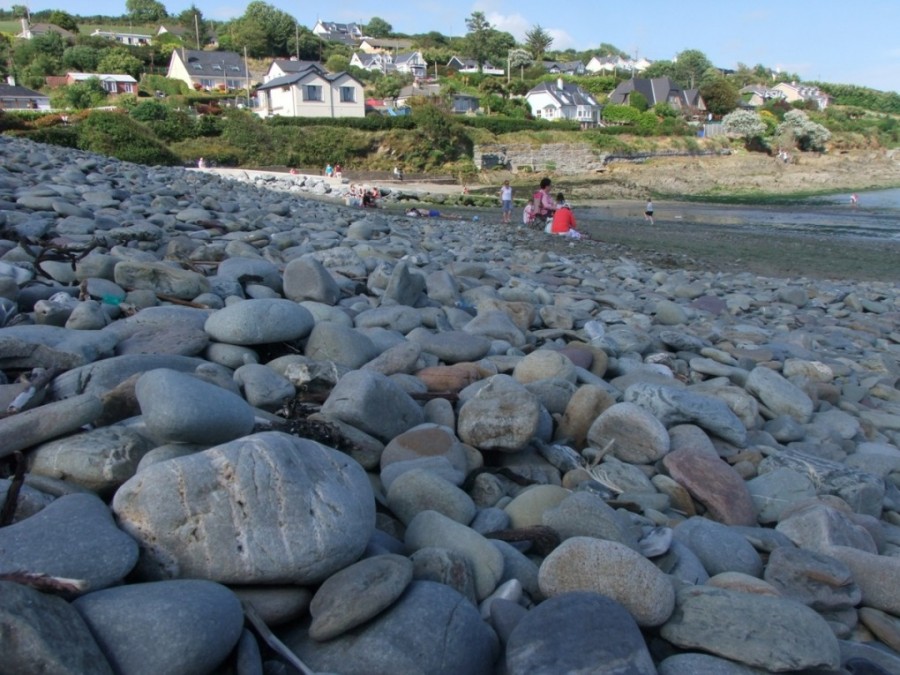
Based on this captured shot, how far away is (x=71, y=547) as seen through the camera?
6.25ft

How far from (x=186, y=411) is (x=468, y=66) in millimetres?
111703

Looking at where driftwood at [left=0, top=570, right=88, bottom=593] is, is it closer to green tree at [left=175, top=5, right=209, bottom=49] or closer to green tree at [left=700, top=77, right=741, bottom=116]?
green tree at [left=700, top=77, right=741, bottom=116]

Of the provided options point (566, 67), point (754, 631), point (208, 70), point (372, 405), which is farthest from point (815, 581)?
point (566, 67)

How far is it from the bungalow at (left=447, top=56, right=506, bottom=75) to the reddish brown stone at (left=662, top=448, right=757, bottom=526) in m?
106

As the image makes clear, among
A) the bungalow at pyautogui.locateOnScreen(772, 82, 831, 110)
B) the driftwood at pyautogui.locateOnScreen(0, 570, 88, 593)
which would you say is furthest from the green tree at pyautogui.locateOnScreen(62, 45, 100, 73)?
the bungalow at pyautogui.locateOnScreen(772, 82, 831, 110)

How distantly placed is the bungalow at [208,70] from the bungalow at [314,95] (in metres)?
17.8

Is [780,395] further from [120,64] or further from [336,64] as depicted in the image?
[336,64]

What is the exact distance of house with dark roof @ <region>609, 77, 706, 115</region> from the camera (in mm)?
82688

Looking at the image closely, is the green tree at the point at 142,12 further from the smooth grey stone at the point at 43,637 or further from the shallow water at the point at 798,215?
the smooth grey stone at the point at 43,637

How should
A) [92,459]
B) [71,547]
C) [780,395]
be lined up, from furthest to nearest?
[780,395]
[92,459]
[71,547]

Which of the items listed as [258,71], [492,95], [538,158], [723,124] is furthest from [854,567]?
[258,71]

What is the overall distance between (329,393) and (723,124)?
72765 mm

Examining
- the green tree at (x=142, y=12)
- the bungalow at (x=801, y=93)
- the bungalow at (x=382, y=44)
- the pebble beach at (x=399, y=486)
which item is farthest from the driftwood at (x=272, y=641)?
the green tree at (x=142, y=12)

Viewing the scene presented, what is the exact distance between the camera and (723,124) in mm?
68438
